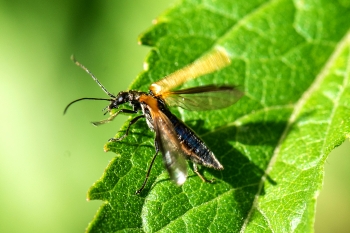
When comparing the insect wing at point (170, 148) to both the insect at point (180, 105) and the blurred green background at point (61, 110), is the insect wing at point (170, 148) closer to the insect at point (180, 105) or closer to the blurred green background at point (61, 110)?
the insect at point (180, 105)

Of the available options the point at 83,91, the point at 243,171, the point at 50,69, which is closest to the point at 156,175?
the point at 243,171

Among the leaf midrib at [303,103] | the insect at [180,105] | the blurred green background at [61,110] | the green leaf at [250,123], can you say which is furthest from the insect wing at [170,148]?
the blurred green background at [61,110]

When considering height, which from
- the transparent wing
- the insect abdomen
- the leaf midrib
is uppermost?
the transparent wing

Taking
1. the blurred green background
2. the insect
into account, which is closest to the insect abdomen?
the insect

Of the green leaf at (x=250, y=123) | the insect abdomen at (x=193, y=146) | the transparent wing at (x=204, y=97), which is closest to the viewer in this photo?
the green leaf at (x=250, y=123)

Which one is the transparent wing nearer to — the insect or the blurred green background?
the insect

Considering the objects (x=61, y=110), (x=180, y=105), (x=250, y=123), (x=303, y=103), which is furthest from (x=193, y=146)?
(x=61, y=110)

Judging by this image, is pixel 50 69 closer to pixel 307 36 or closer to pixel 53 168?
pixel 53 168
